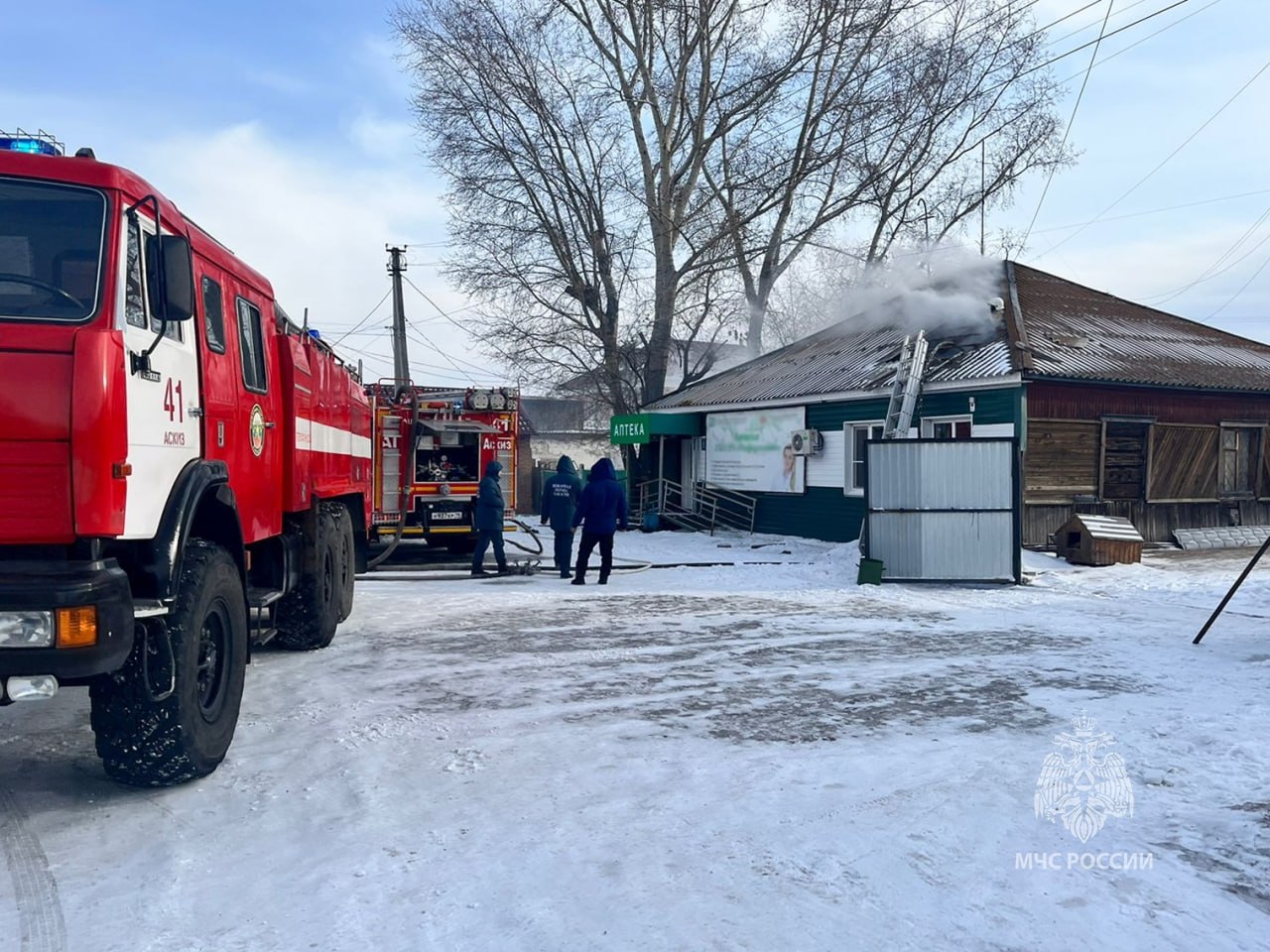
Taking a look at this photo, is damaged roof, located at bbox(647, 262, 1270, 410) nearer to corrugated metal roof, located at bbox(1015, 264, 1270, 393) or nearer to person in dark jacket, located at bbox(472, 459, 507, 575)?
corrugated metal roof, located at bbox(1015, 264, 1270, 393)

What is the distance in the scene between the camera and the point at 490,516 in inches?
563

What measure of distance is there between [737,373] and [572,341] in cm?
546

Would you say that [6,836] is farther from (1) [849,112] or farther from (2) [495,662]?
(1) [849,112]

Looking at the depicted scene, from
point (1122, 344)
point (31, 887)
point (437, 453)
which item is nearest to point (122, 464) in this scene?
point (31, 887)

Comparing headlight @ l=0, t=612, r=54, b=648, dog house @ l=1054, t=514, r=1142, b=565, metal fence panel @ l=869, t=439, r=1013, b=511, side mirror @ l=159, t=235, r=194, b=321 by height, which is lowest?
dog house @ l=1054, t=514, r=1142, b=565

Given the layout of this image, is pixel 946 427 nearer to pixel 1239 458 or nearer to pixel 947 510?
pixel 947 510

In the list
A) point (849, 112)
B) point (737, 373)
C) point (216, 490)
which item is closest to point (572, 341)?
point (737, 373)

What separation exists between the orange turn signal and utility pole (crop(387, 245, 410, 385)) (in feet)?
91.7

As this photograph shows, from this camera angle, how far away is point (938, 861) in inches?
161

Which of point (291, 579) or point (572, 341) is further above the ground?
point (572, 341)

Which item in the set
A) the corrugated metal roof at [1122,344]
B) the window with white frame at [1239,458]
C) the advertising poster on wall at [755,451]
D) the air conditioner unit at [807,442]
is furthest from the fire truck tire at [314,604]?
the window with white frame at [1239,458]

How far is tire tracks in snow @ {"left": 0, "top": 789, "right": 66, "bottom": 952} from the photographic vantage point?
135 inches

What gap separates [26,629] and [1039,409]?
15.2m

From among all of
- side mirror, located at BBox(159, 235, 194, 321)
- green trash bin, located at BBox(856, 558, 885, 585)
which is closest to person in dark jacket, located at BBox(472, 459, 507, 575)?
green trash bin, located at BBox(856, 558, 885, 585)
